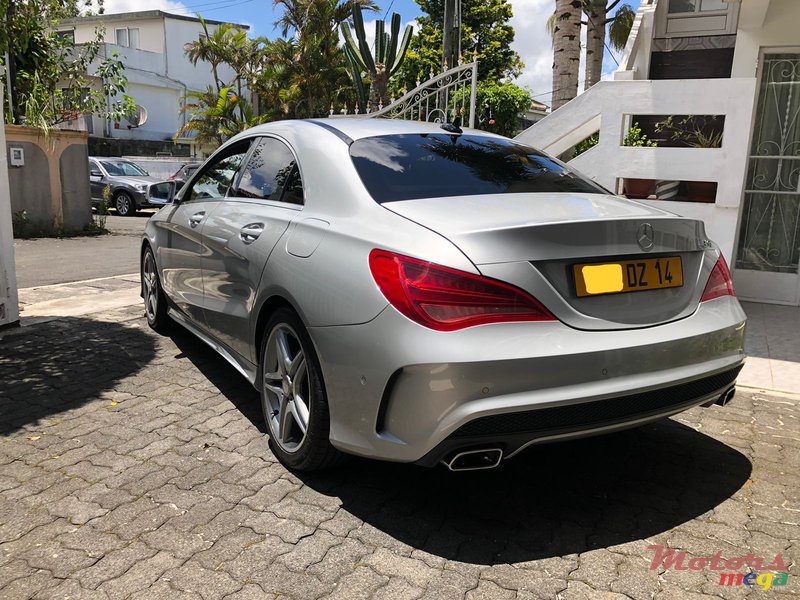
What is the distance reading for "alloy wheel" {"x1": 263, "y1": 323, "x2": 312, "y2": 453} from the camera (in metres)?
3.04

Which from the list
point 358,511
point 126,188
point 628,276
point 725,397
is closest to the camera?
point 628,276

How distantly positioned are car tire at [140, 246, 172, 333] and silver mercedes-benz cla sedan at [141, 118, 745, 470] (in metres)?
2.18

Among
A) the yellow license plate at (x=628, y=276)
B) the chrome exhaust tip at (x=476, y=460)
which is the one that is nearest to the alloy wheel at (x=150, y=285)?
the chrome exhaust tip at (x=476, y=460)

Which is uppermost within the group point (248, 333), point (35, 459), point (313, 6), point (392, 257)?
point (313, 6)

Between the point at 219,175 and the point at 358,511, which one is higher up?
the point at 219,175

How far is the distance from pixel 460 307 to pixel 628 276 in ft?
2.40

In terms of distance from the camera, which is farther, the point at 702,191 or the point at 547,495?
the point at 702,191

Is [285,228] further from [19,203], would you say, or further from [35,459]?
[19,203]

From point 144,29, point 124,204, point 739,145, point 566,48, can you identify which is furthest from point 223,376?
point 144,29

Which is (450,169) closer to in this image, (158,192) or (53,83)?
(53,83)

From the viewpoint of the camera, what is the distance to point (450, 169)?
3.29m

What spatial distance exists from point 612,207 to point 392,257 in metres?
1.05

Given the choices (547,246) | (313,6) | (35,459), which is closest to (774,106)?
(547,246)

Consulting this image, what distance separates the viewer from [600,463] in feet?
10.9
